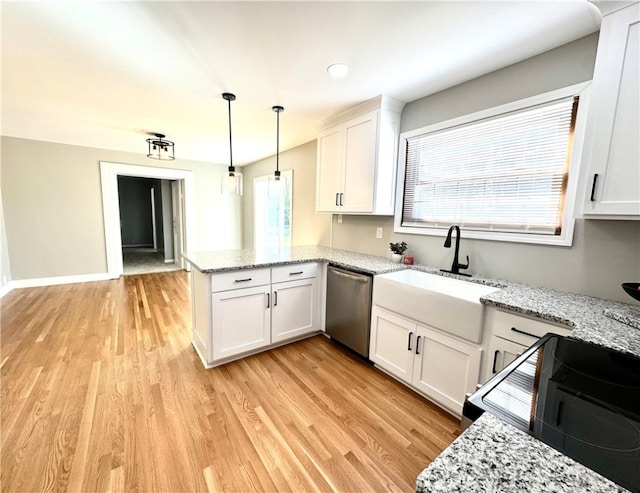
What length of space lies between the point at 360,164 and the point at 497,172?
1167 millimetres

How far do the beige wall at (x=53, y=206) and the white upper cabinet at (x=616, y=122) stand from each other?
5874mm

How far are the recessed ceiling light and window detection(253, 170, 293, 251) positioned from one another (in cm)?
233

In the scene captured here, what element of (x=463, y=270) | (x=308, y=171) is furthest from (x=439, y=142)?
(x=308, y=171)

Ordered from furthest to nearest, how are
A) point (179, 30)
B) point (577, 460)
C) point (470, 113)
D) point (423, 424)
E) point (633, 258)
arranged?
point (470, 113)
point (423, 424)
point (179, 30)
point (633, 258)
point (577, 460)

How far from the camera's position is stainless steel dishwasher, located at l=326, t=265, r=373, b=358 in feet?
7.51

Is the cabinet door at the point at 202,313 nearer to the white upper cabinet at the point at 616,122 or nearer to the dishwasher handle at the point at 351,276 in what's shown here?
the dishwasher handle at the point at 351,276

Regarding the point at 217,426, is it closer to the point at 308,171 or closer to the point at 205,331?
the point at 205,331

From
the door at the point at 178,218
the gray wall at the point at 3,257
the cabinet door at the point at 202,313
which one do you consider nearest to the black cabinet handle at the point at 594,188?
the cabinet door at the point at 202,313

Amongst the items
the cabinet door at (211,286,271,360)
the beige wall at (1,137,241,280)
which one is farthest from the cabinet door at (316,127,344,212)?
the beige wall at (1,137,241,280)

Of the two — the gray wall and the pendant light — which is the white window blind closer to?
the pendant light

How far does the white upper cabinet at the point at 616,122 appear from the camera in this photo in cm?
121

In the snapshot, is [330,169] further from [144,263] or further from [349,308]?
[144,263]

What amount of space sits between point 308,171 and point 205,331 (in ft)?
8.58

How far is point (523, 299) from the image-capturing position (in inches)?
59.0
